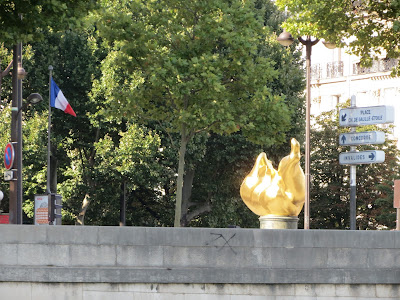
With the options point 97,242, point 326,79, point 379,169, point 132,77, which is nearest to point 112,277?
point 97,242

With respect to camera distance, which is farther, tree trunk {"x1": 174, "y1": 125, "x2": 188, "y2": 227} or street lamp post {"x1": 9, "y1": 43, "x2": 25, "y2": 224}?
tree trunk {"x1": 174, "y1": 125, "x2": 188, "y2": 227}

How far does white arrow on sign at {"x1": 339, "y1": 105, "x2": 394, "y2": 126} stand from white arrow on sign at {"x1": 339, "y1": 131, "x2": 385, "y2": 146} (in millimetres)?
227

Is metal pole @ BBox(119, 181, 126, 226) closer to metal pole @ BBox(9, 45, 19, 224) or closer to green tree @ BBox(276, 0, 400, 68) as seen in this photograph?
metal pole @ BBox(9, 45, 19, 224)

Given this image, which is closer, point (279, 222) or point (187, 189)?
point (279, 222)

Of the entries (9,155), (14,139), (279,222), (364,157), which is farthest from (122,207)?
(279,222)

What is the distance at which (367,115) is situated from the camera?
21.4m

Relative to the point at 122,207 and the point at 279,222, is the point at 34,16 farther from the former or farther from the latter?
the point at 122,207

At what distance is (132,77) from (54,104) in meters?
5.35

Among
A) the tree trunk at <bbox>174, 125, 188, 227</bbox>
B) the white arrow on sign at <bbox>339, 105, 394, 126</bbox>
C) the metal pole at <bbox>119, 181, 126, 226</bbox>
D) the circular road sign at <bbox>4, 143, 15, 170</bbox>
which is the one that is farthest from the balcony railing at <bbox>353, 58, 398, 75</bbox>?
the white arrow on sign at <bbox>339, 105, 394, 126</bbox>

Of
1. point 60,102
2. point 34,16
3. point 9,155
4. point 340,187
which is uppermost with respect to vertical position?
point 34,16

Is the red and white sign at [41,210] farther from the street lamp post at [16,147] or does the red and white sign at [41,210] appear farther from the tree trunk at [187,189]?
the tree trunk at [187,189]

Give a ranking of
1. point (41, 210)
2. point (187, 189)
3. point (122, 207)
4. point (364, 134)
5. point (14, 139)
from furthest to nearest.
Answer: point (187, 189) < point (122, 207) < point (41, 210) < point (14, 139) < point (364, 134)

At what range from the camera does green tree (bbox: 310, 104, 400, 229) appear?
4859cm

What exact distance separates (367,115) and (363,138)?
1.54ft
